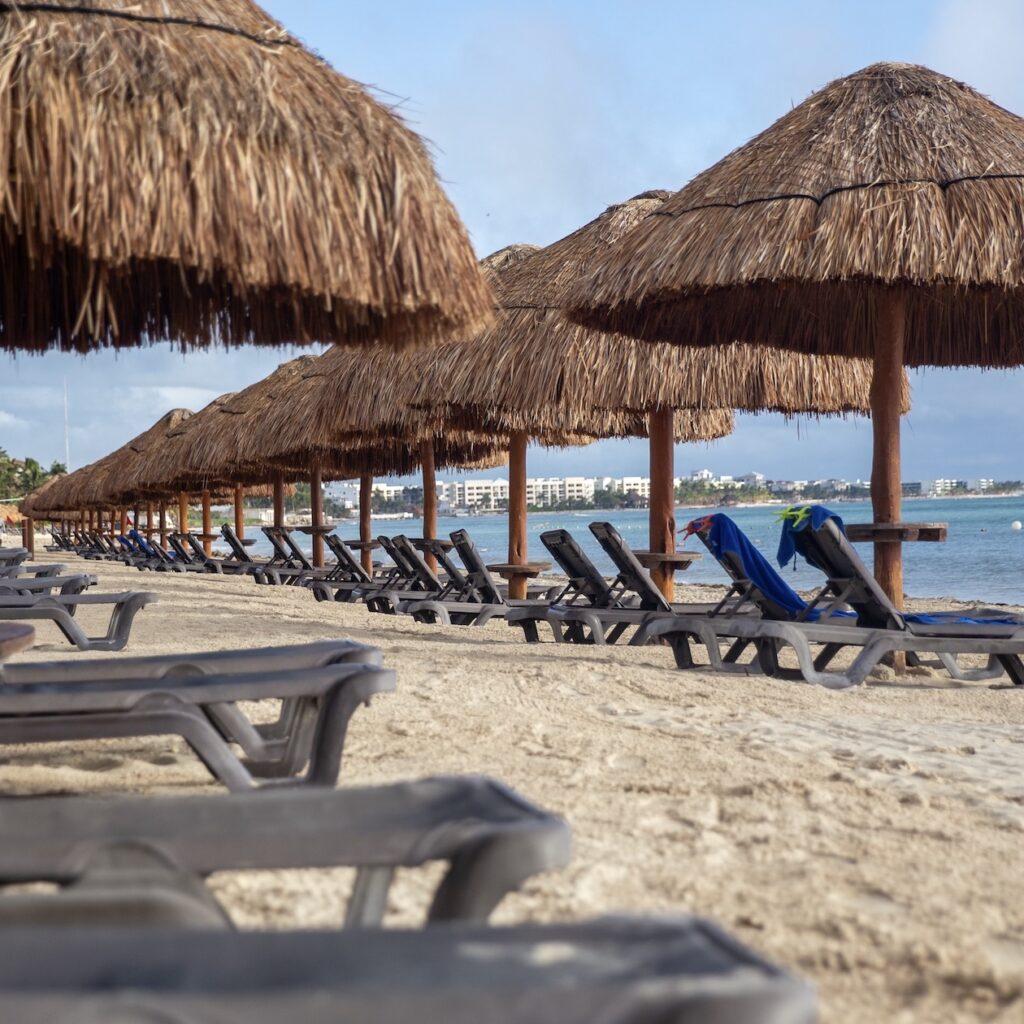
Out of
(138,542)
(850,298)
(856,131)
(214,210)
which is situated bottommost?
(138,542)

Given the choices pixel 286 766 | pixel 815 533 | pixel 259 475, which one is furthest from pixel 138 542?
pixel 286 766

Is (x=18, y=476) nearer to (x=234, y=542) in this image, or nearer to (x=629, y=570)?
(x=234, y=542)

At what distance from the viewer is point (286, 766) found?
2770 mm

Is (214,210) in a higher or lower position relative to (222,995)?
higher

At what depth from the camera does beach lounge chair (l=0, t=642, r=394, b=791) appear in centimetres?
215

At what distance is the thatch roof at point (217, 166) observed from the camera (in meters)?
2.29

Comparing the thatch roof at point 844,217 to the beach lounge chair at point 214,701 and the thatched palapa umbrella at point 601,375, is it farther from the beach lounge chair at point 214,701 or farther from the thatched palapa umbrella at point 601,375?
the beach lounge chair at point 214,701

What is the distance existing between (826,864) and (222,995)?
5.94ft

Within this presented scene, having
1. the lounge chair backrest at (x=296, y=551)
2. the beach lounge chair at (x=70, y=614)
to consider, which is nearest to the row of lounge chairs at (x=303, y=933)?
the beach lounge chair at (x=70, y=614)

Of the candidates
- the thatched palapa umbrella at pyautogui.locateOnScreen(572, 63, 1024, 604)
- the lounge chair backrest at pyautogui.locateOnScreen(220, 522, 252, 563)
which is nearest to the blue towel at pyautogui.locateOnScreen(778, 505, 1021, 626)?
the thatched palapa umbrella at pyautogui.locateOnScreen(572, 63, 1024, 604)

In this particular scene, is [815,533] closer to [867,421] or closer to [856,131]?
[856,131]

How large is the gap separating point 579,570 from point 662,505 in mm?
1454

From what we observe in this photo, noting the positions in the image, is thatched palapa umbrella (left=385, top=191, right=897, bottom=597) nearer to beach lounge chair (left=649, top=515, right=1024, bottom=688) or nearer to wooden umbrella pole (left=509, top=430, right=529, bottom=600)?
wooden umbrella pole (left=509, top=430, right=529, bottom=600)

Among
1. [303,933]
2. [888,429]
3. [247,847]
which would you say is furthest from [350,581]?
[303,933]
